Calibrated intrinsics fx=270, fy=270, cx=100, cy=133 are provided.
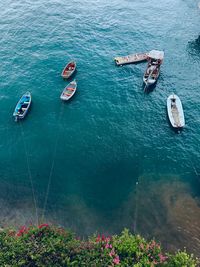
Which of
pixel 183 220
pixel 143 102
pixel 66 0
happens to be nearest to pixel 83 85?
pixel 143 102

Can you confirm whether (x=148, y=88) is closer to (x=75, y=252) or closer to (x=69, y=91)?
(x=69, y=91)

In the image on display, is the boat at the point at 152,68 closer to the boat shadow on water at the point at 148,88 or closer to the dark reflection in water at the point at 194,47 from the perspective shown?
the boat shadow on water at the point at 148,88

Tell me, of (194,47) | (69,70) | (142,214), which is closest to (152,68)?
(194,47)

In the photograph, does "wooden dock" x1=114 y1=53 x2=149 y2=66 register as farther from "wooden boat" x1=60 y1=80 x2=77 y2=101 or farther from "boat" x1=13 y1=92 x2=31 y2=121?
"boat" x1=13 y1=92 x2=31 y2=121

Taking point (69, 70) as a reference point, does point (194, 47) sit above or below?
below

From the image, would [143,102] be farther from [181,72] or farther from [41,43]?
[41,43]
